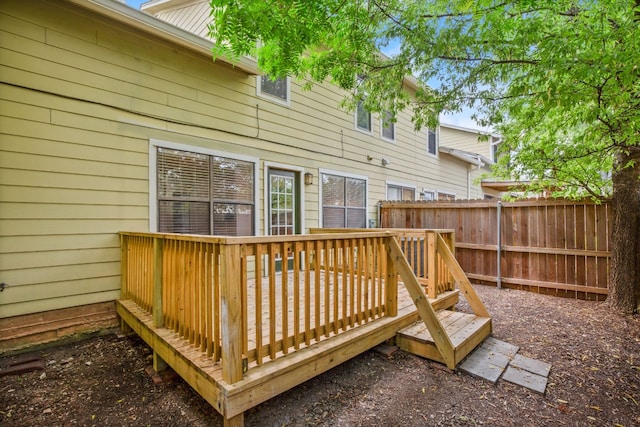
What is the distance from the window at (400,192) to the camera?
27.8 feet

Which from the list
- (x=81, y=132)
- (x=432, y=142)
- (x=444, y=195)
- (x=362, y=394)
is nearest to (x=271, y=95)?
(x=81, y=132)

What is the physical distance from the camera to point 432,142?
10.2m

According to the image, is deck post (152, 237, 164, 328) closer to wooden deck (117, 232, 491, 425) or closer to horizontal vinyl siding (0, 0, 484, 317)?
wooden deck (117, 232, 491, 425)

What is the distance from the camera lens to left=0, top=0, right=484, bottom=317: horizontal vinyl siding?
3238 millimetres

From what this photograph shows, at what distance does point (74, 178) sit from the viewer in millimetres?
3562

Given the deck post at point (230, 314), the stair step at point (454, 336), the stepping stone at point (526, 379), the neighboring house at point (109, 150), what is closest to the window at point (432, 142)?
the neighboring house at point (109, 150)

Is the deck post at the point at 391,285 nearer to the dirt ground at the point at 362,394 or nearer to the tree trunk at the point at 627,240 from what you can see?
the dirt ground at the point at 362,394

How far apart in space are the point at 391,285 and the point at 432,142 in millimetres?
8136

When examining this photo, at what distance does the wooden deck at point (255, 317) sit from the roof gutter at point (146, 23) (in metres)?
2.58

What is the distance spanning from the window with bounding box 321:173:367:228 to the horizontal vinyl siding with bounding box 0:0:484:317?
7.10ft

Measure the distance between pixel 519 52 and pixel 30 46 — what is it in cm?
537

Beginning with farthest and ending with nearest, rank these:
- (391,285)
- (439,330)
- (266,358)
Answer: (391,285) < (439,330) < (266,358)

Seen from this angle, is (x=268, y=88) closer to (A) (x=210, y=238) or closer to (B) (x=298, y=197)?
(B) (x=298, y=197)

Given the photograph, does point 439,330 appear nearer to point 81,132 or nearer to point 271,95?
point 81,132
